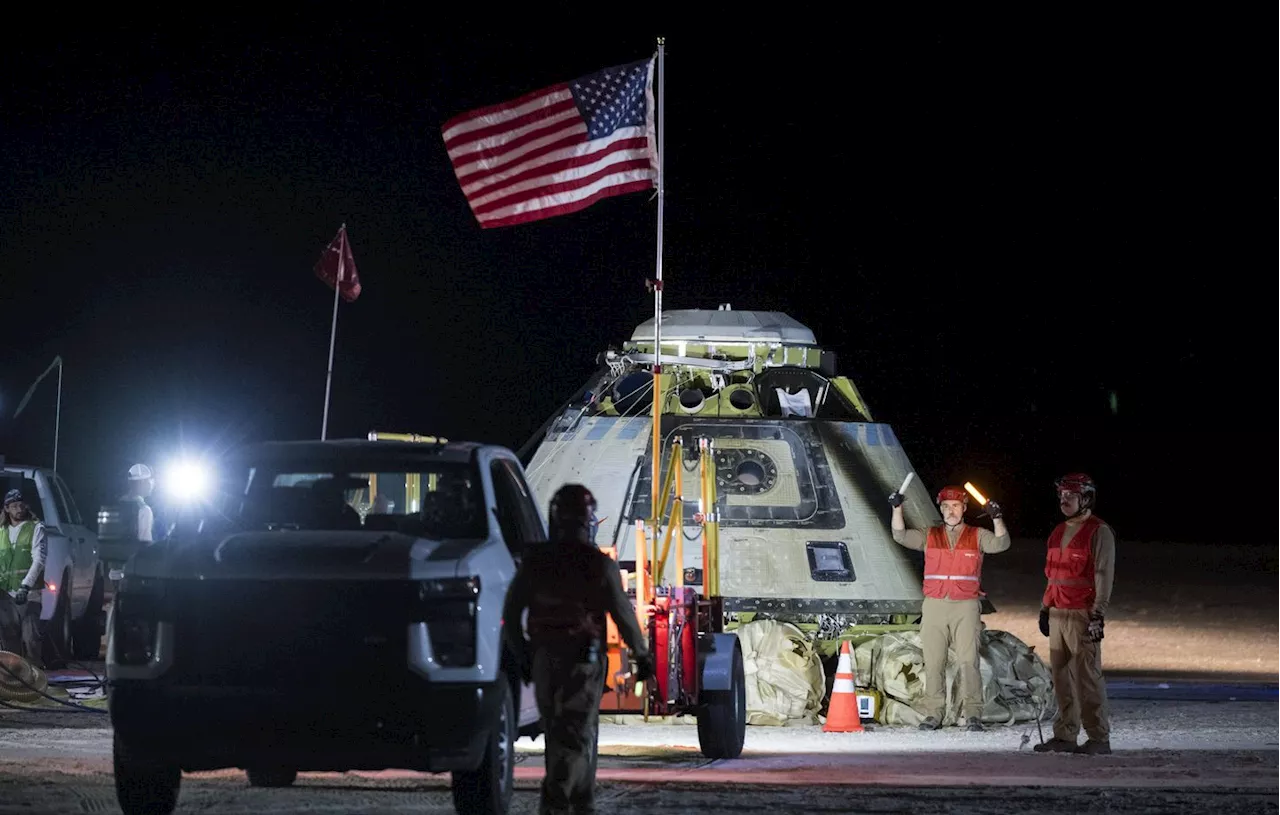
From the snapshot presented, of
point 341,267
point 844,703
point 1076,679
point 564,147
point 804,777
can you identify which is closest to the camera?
point 804,777

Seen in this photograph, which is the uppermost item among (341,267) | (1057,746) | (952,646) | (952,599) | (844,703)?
(341,267)

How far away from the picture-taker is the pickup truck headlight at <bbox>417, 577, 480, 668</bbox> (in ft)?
31.4

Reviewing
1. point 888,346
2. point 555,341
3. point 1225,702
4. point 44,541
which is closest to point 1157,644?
point 1225,702

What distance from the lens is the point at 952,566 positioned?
53.2ft

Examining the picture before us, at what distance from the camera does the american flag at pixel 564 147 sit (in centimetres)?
1709

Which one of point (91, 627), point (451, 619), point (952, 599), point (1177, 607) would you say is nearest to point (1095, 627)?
point (952, 599)

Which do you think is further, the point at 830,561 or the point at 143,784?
the point at 830,561

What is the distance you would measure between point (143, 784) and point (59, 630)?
10.6 m

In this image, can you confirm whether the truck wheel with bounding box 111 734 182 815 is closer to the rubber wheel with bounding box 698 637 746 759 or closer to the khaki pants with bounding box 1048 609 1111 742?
the rubber wheel with bounding box 698 637 746 759

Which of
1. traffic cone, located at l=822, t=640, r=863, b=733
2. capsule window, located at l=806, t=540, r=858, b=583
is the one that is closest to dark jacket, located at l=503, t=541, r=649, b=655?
traffic cone, located at l=822, t=640, r=863, b=733

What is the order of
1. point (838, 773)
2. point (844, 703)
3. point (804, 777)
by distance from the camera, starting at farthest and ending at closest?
point (844, 703) < point (838, 773) < point (804, 777)

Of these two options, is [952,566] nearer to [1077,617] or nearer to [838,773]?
[1077,617]

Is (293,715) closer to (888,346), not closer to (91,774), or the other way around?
(91,774)

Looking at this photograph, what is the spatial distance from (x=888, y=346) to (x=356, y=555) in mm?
46898
